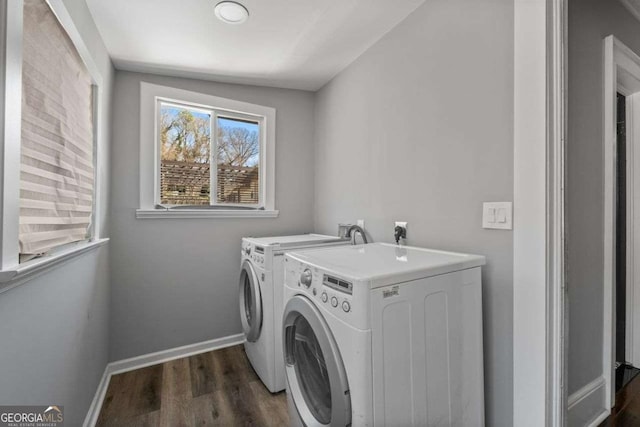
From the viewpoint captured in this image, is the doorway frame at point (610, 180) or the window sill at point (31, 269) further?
the doorway frame at point (610, 180)

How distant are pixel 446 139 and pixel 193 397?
217 cm

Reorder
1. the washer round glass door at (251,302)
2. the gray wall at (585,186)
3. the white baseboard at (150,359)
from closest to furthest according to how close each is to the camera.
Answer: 1. the gray wall at (585,186)
2. the white baseboard at (150,359)
3. the washer round glass door at (251,302)

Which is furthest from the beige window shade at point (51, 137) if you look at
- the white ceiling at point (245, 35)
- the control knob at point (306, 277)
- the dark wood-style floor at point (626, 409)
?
the dark wood-style floor at point (626, 409)

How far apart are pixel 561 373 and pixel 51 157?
A: 2161mm

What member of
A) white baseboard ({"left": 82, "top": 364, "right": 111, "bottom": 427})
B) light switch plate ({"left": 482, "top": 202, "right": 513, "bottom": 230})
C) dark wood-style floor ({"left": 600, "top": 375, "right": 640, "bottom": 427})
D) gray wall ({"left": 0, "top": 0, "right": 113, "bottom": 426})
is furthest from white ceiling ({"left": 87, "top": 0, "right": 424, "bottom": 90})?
dark wood-style floor ({"left": 600, "top": 375, "right": 640, "bottom": 427})

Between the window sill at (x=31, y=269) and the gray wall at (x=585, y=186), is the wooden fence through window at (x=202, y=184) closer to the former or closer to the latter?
the window sill at (x=31, y=269)

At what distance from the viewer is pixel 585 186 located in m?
1.40

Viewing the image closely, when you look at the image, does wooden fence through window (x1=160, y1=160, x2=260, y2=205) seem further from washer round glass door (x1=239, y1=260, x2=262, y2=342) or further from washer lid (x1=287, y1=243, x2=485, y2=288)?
washer lid (x1=287, y1=243, x2=485, y2=288)

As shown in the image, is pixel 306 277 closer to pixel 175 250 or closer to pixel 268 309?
pixel 268 309

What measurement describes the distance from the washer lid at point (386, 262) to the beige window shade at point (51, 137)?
3.09ft

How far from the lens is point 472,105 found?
53.1 inches

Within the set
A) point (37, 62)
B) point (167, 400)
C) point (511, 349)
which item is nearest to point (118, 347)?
point (167, 400)

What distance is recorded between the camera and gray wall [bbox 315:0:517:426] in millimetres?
1234

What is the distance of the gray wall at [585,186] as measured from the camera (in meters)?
1.34
